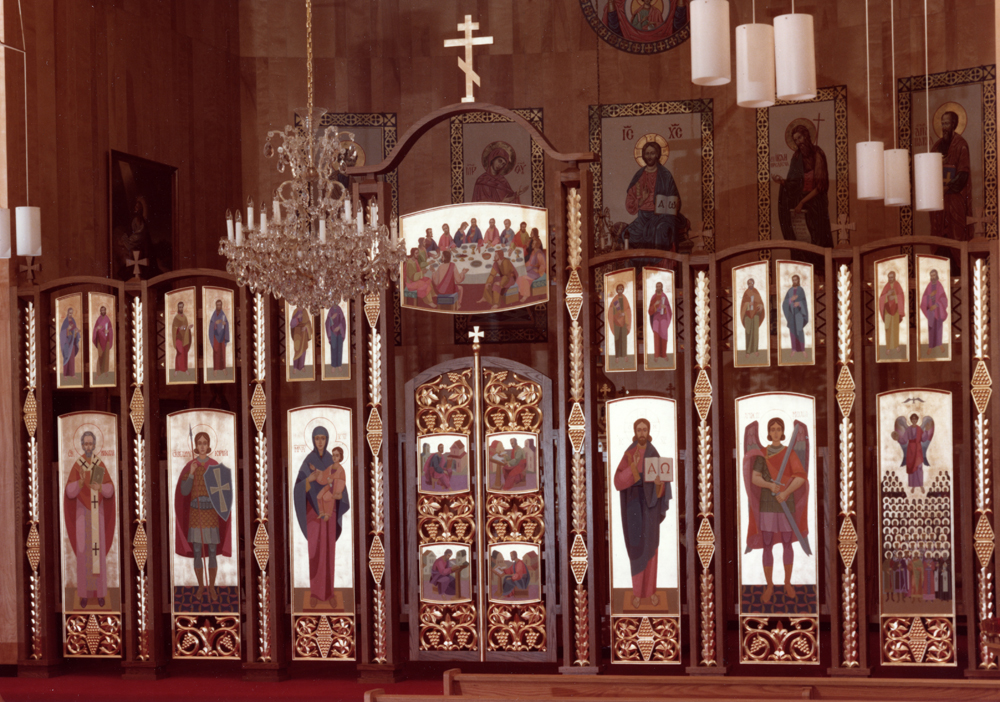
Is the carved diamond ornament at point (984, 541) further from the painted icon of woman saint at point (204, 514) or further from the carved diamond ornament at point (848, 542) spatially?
the painted icon of woman saint at point (204, 514)

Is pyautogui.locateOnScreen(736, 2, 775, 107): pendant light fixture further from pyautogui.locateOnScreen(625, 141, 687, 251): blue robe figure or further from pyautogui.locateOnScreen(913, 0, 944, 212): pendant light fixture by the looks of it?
pyautogui.locateOnScreen(625, 141, 687, 251): blue robe figure

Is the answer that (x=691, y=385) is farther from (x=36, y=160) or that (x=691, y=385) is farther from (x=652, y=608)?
(x=36, y=160)

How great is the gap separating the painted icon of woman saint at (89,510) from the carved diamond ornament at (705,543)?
14.4 ft

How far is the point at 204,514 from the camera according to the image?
8750 millimetres

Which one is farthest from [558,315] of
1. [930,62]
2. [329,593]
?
[930,62]

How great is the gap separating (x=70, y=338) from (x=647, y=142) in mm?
5987

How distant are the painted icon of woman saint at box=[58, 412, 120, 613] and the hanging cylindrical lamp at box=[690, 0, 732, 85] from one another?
5454mm

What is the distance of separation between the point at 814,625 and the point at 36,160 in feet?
22.7

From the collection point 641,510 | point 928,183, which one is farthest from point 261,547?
point 928,183

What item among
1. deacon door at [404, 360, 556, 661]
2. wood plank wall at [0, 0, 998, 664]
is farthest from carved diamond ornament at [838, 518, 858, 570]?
wood plank wall at [0, 0, 998, 664]

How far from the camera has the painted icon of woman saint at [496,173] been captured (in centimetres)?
1206

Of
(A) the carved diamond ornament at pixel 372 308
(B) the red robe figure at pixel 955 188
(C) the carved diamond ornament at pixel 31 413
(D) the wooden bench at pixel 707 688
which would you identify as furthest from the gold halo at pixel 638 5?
(D) the wooden bench at pixel 707 688

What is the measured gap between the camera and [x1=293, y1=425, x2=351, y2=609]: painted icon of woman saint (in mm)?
8562

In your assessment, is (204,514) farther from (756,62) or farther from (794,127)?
(794,127)
